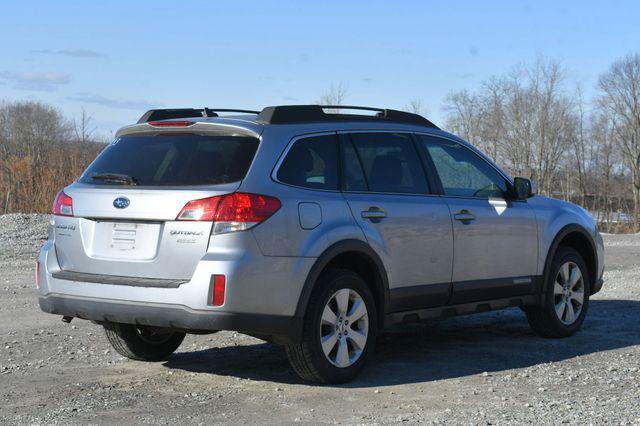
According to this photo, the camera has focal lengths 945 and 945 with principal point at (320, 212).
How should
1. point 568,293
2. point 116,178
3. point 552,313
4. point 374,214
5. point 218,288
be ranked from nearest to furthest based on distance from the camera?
1. point 218,288
2. point 116,178
3. point 374,214
4. point 552,313
5. point 568,293

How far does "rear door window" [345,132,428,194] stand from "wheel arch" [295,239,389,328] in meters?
0.50

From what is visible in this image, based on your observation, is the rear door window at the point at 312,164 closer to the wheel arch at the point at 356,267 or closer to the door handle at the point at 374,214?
the door handle at the point at 374,214

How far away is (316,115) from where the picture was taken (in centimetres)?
663

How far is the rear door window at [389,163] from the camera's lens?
6.76 metres

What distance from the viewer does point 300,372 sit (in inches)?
243

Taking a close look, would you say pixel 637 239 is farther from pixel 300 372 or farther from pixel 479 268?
pixel 300 372

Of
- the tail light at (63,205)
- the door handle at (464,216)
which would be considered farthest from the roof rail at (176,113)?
the door handle at (464,216)

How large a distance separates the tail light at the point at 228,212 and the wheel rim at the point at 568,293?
3587 mm

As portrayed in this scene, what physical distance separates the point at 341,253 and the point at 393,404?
107 centimetres

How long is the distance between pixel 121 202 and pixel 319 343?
5.07ft

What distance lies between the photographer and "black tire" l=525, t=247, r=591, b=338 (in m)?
8.18

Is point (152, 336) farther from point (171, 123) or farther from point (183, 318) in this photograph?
point (171, 123)

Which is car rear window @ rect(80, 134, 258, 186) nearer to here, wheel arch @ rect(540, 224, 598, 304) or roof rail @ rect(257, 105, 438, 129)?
roof rail @ rect(257, 105, 438, 129)

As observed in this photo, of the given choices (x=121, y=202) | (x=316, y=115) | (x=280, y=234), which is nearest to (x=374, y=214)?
(x=316, y=115)
